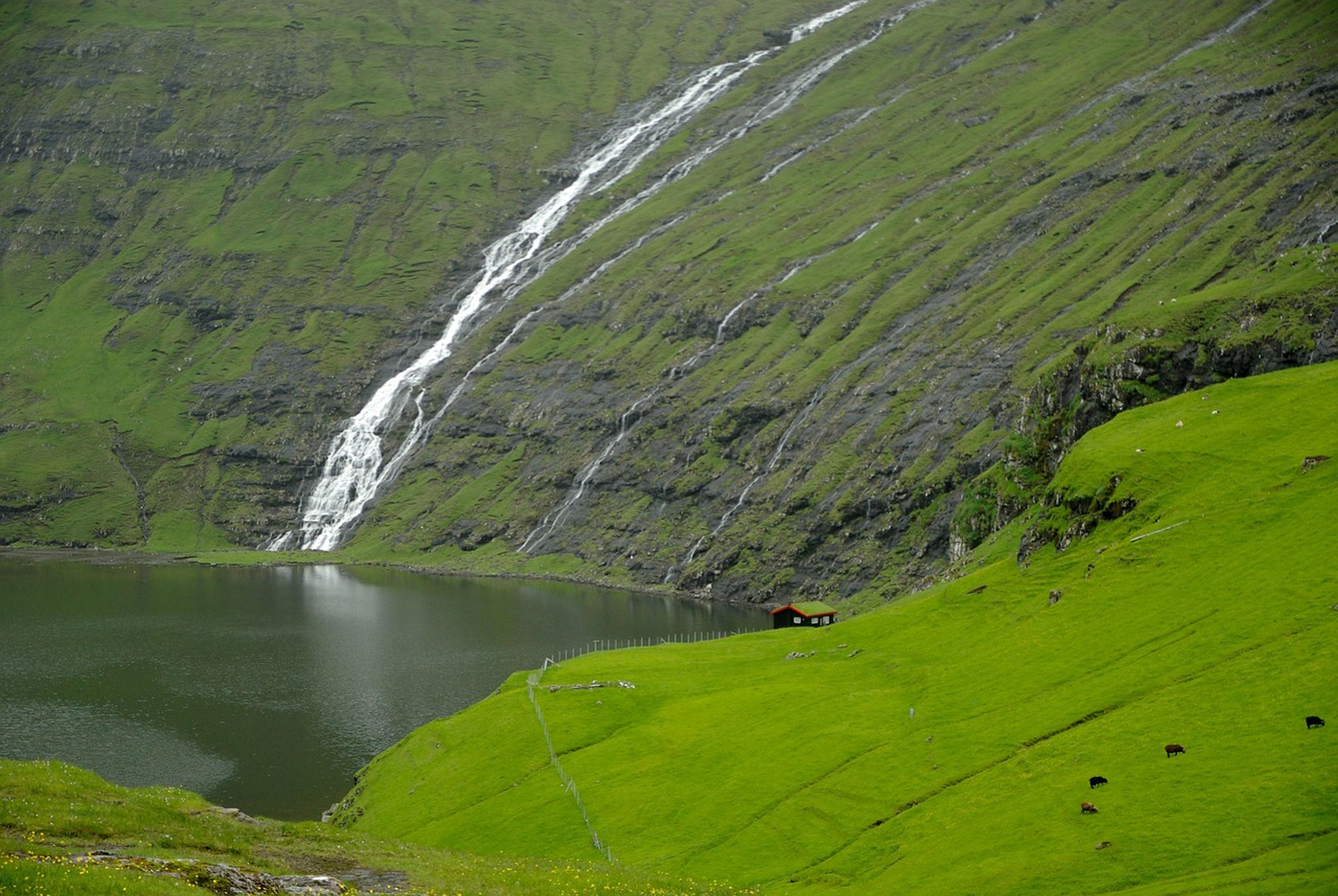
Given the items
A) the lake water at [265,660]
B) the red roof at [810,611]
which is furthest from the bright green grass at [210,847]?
the red roof at [810,611]

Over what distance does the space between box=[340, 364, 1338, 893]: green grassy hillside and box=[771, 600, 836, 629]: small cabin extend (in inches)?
1055

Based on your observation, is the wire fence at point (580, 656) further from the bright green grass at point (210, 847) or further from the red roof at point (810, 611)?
the red roof at point (810, 611)

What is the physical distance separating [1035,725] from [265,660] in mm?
89794

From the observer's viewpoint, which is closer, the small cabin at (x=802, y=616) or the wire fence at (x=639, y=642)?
the small cabin at (x=802, y=616)

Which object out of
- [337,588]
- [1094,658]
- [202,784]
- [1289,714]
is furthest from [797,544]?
[1289,714]

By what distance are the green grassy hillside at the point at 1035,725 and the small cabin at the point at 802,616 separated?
1055 inches

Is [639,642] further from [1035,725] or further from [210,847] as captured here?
[210,847]

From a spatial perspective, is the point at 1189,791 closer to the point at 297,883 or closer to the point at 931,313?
the point at 297,883

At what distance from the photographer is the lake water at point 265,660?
8369cm

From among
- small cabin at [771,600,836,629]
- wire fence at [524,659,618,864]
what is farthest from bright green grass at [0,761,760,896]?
small cabin at [771,600,836,629]

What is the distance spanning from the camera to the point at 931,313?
195125mm

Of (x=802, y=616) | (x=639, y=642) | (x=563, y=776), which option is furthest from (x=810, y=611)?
(x=563, y=776)

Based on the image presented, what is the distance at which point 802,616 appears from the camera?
115 metres

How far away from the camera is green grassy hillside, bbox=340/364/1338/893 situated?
3788 centimetres
